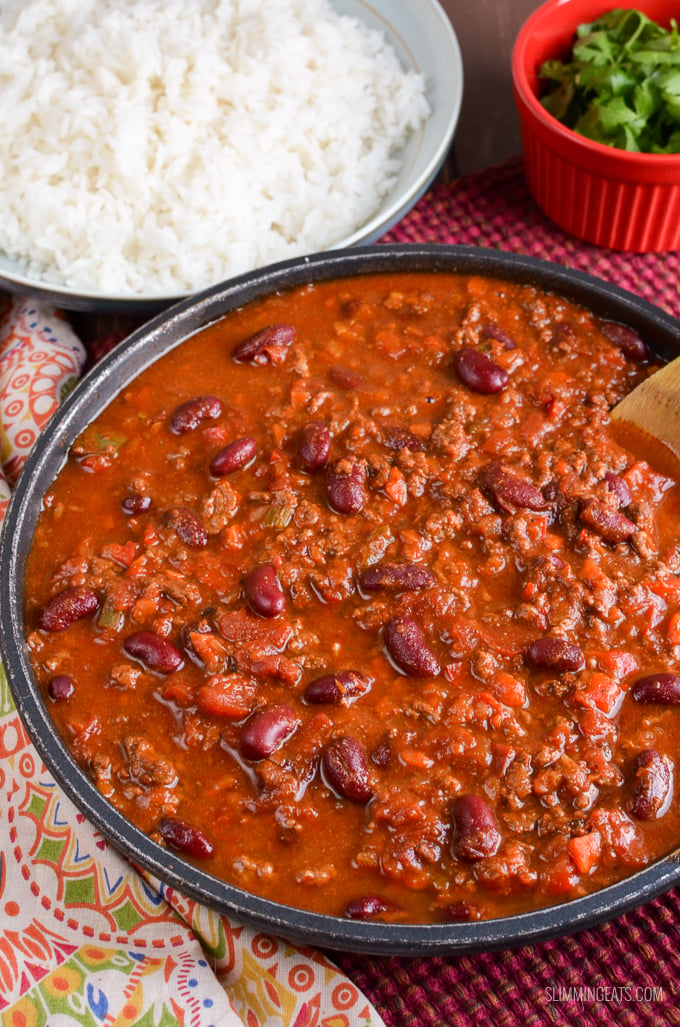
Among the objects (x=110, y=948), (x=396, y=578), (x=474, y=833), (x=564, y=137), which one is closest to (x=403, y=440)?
(x=396, y=578)

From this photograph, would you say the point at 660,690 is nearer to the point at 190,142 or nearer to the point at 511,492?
the point at 511,492

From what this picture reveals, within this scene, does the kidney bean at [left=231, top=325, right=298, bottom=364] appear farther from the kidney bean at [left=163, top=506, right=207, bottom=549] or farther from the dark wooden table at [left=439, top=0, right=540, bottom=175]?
the dark wooden table at [left=439, top=0, right=540, bottom=175]

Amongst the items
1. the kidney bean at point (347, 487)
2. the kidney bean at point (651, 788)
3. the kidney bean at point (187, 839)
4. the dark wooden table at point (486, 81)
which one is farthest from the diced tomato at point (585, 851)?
Result: the dark wooden table at point (486, 81)

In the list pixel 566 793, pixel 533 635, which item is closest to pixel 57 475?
pixel 533 635

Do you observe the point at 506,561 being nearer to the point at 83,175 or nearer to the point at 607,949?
the point at 607,949

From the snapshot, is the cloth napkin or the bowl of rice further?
the bowl of rice

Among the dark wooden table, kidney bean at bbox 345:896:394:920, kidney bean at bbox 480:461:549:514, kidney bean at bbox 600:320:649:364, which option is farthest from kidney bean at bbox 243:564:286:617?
the dark wooden table

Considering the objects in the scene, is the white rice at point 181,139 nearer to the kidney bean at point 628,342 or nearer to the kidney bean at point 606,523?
the kidney bean at point 628,342
